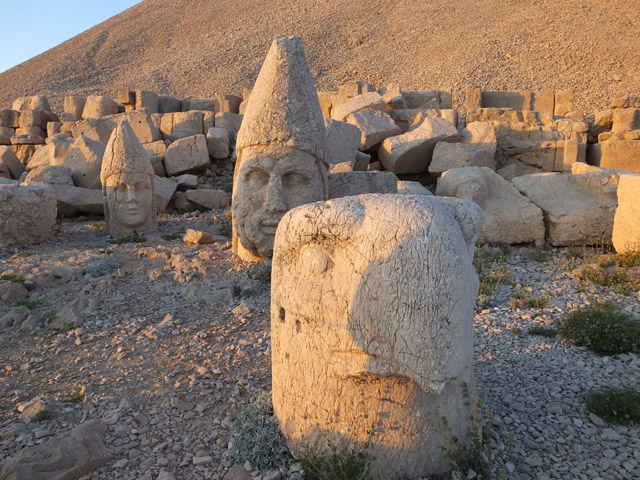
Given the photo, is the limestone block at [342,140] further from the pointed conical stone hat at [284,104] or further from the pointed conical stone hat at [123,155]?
the pointed conical stone hat at [284,104]

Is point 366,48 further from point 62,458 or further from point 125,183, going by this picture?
point 62,458

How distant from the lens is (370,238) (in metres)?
2.06

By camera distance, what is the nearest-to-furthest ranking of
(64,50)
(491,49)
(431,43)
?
(491,49)
(431,43)
(64,50)

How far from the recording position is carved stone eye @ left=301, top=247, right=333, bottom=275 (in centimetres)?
217

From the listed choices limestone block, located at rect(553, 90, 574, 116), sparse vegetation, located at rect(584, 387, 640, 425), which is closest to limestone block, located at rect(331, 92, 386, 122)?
limestone block, located at rect(553, 90, 574, 116)

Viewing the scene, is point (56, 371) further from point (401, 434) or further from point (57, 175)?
point (57, 175)

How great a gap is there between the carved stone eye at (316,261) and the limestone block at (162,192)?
8.07 metres

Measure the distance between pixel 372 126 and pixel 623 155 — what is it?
216 inches

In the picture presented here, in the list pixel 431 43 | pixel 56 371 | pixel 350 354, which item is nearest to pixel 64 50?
pixel 431 43

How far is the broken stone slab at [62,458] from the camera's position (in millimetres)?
2408

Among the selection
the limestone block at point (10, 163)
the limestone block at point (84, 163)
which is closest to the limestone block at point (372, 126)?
the limestone block at point (84, 163)

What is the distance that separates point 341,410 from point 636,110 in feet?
40.8

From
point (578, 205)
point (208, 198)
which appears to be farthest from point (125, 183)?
point (578, 205)

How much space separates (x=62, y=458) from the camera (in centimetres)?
251
